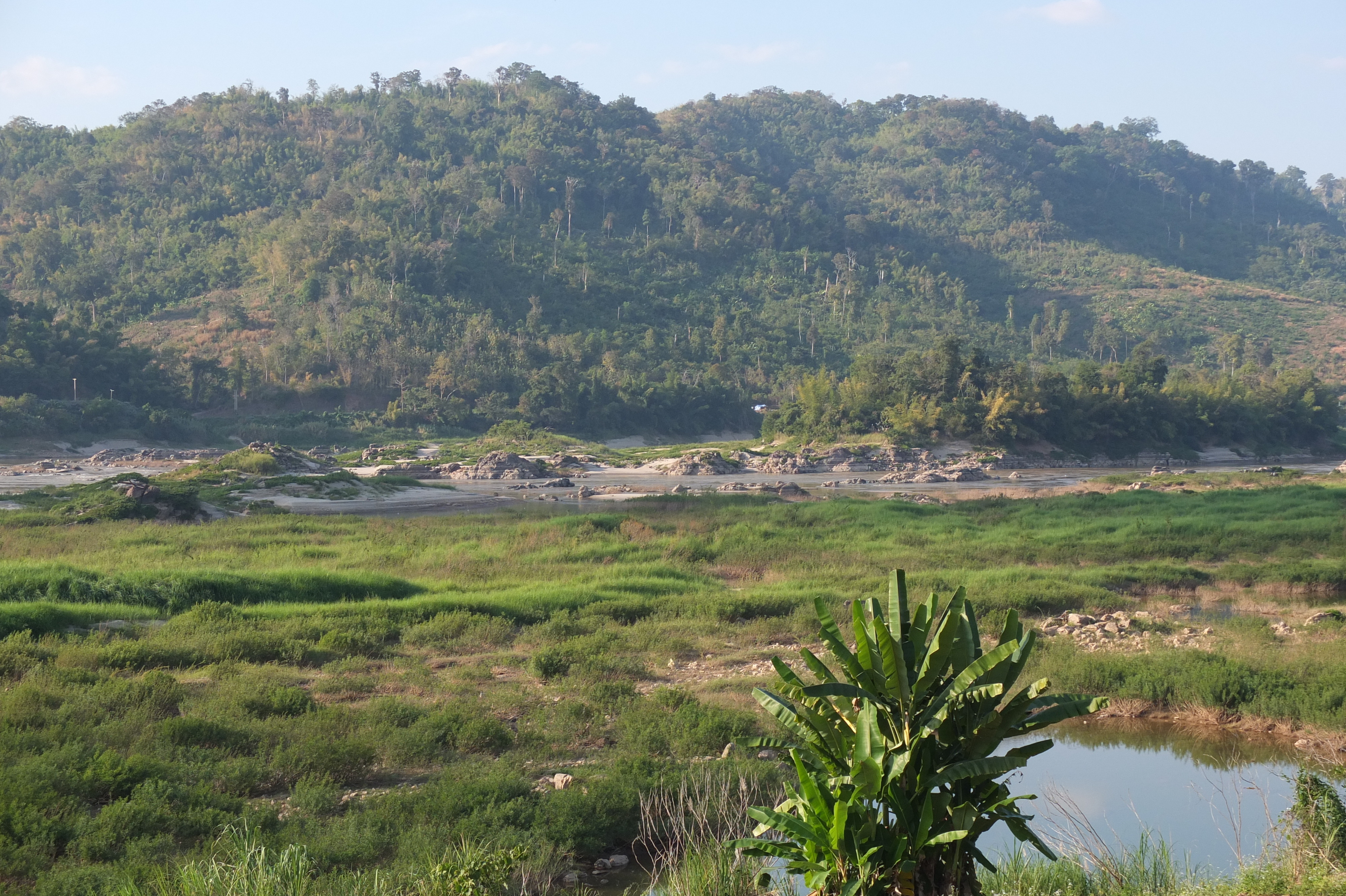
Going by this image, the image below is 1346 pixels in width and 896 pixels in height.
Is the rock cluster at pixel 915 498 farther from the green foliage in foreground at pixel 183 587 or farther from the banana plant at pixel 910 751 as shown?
the banana plant at pixel 910 751

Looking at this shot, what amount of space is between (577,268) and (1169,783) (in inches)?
4501

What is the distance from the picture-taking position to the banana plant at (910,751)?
404cm

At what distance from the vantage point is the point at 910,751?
12.9 feet

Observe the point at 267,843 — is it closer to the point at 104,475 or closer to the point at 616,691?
the point at 616,691

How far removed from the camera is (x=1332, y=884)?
5000mm

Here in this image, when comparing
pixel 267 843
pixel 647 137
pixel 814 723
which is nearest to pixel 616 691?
pixel 267 843

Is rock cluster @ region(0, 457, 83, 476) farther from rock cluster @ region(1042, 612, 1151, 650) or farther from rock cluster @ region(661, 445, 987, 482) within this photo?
A: rock cluster @ region(1042, 612, 1151, 650)

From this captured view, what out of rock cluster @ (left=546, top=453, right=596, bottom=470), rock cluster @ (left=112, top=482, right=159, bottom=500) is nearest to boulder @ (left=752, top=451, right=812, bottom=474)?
rock cluster @ (left=546, top=453, right=596, bottom=470)

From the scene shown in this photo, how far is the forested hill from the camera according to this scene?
8844 centimetres

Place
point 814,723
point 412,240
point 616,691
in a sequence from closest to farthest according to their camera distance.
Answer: point 814,723 < point 616,691 < point 412,240

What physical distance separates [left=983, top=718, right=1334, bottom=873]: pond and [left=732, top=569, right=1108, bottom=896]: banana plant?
2804mm

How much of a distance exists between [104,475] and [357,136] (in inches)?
4155

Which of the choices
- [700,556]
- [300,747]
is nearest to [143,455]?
[700,556]

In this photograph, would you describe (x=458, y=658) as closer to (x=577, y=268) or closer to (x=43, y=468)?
(x=43, y=468)
